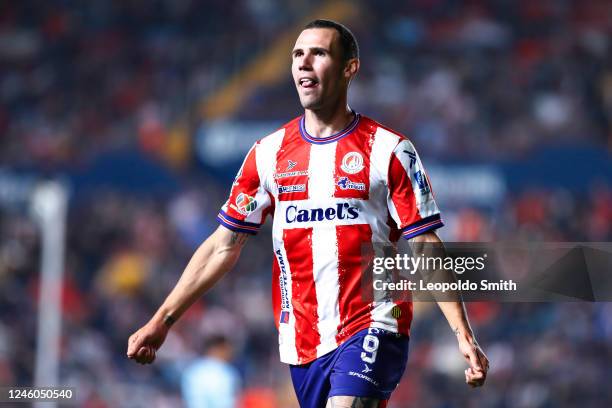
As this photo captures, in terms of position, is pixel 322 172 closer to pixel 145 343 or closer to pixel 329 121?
pixel 329 121

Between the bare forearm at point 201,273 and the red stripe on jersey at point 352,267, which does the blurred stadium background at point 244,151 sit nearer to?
the bare forearm at point 201,273

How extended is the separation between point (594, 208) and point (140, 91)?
748cm

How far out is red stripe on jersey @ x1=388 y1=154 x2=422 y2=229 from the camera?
4.48 meters

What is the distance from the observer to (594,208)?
1455 cm

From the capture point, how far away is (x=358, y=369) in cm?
438

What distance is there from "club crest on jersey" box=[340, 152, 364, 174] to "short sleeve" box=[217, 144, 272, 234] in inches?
16.9

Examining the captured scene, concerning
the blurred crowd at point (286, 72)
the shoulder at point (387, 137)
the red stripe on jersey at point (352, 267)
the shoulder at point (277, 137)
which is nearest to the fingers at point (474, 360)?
the red stripe on jersey at point (352, 267)

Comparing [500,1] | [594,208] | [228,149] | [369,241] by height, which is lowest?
[369,241]

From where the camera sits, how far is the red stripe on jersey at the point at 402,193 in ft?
14.7

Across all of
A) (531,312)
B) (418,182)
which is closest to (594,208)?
(531,312)

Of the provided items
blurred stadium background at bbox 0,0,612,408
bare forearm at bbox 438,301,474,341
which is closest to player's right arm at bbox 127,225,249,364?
bare forearm at bbox 438,301,474,341

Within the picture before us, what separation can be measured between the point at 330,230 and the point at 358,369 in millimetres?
635

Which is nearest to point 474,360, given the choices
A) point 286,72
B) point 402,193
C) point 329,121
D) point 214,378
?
point 402,193

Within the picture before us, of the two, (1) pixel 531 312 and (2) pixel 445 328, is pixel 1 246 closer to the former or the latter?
(2) pixel 445 328
